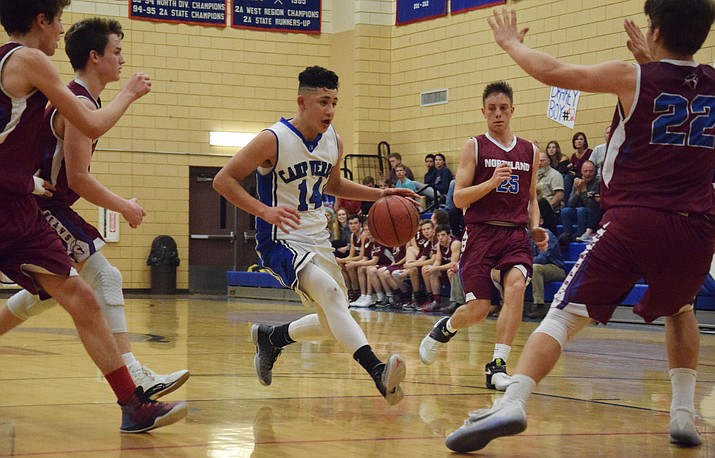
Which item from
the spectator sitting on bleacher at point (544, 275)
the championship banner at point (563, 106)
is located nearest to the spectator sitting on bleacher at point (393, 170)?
the championship banner at point (563, 106)

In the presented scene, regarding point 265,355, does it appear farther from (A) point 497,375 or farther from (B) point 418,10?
(B) point 418,10

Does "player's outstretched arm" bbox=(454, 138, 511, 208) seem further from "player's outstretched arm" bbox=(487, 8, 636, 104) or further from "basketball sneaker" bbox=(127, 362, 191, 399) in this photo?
"basketball sneaker" bbox=(127, 362, 191, 399)

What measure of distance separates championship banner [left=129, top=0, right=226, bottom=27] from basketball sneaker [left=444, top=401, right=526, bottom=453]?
16118 millimetres

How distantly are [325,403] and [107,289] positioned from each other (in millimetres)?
1286

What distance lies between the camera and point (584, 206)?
45.3 feet

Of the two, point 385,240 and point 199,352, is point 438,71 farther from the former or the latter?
point 385,240

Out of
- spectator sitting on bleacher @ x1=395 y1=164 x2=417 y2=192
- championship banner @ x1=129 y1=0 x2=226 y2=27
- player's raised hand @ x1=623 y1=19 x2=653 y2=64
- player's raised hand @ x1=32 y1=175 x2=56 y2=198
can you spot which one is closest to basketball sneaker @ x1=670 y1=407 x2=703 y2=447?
player's raised hand @ x1=623 y1=19 x2=653 y2=64

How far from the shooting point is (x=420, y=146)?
18719 millimetres

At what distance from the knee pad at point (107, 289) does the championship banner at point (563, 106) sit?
11459mm

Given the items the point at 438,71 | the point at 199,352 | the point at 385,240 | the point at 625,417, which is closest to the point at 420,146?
the point at 438,71

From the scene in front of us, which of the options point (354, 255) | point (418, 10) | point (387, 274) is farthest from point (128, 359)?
point (418, 10)

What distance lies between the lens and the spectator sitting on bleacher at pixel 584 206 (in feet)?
44.2

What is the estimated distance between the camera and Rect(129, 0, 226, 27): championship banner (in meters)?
18.9

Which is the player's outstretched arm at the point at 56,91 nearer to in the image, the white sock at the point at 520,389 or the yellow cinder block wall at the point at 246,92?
the white sock at the point at 520,389
